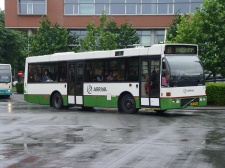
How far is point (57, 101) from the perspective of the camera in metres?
23.3

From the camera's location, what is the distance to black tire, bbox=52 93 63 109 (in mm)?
22891

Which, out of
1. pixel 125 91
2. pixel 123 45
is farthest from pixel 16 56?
pixel 125 91

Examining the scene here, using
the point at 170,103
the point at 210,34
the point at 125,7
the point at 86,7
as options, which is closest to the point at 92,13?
the point at 86,7

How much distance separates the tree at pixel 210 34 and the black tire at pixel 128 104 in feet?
27.1

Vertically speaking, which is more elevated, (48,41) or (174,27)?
(174,27)

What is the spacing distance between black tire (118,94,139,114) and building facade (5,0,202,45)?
4324 centimetres

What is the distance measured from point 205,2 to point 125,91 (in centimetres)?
1075

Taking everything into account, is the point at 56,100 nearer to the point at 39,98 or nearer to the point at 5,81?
the point at 39,98

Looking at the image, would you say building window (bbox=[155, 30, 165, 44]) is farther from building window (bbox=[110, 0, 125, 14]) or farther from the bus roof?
the bus roof

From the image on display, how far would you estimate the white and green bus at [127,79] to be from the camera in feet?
59.0

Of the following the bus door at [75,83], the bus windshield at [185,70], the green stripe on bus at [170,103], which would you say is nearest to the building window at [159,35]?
the bus door at [75,83]

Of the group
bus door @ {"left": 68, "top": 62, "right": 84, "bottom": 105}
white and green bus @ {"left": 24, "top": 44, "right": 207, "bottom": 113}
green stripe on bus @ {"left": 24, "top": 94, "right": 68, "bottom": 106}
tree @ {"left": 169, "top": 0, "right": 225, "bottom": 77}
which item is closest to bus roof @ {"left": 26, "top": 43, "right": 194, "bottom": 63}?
white and green bus @ {"left": 24, "top": 44, "right": 207, "bottom": 113}

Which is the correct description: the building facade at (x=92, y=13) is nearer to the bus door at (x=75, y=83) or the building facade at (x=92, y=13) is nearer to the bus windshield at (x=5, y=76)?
the bus windshield at (x=5, y=76)

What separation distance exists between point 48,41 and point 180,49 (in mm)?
32030
